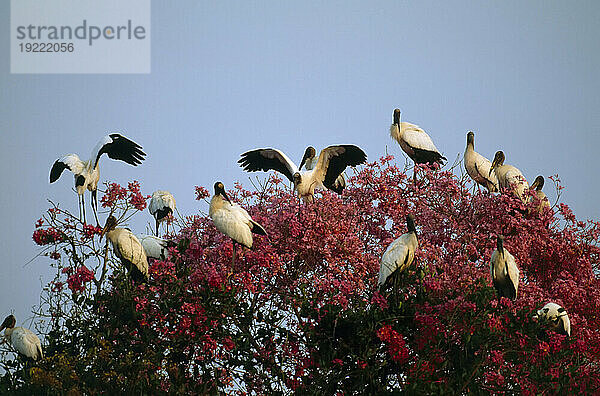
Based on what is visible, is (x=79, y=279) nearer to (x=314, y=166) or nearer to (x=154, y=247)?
(x=154, y=247)

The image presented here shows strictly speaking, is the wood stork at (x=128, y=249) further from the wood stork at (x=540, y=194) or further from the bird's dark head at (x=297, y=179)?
the wood stork at (x=540, y=194)

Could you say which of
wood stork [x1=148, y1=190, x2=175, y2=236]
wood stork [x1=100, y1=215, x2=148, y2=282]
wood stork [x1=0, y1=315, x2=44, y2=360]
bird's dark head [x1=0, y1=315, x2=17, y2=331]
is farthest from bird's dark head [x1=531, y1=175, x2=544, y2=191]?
bird's dark head [x1=0, y1=315, x2=17, y2=331]

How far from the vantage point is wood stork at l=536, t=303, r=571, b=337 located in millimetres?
7395

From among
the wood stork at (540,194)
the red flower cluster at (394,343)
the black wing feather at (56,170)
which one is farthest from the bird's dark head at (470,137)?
the black wing feather at (56,170)

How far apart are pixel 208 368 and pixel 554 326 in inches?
133

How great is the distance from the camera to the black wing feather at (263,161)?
1073cm

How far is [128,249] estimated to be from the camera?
27.7 feet

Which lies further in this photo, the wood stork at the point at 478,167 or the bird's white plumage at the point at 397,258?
the wood stork at the point at 478,167

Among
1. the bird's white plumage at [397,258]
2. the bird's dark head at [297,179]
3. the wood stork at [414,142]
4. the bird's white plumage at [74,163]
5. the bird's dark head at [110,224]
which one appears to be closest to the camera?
the bird's white plumage at [397,258]

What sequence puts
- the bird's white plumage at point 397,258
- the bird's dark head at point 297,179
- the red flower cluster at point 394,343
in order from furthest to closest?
the bird's dark head at point 297,179
the bird's white plumage at point 397,258
the red flower cluster at point 394,343

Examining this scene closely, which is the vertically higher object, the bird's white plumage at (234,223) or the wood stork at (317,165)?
the wood stork at (317,165)

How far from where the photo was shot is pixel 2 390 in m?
8.63

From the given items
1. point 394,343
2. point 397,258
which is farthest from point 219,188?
point 394,343

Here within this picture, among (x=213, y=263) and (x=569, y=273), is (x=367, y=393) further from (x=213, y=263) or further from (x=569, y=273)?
(x=569, y=273)
